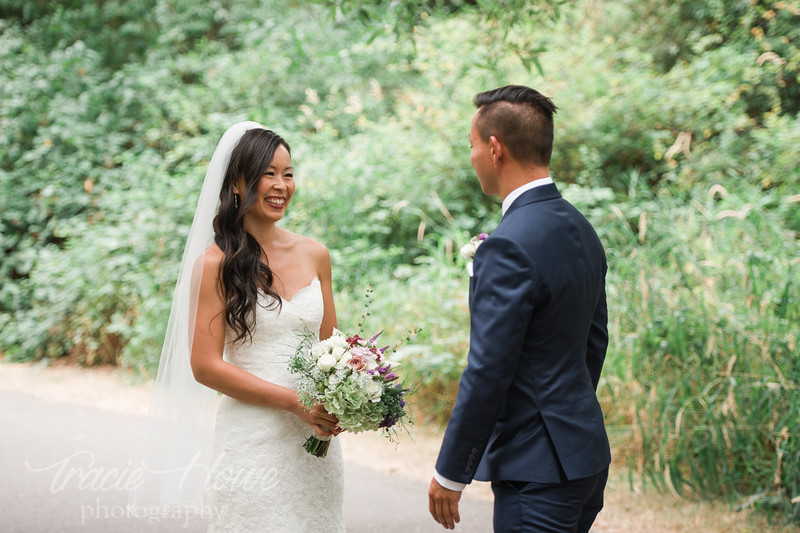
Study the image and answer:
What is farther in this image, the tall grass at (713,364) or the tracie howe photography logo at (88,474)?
the tracie howe photography logo at (88,474)

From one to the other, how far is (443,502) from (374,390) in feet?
1.70

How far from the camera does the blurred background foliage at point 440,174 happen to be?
17.4ft

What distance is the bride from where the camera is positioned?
290cm

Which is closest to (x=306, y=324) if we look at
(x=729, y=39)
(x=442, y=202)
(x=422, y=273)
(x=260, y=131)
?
(x=260, y=131)

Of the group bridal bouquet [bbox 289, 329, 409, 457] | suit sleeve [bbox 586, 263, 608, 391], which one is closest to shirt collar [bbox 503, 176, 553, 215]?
suit sleeve [bbox 586, 263, 608, 391]

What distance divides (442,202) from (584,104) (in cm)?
234

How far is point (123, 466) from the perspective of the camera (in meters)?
6.22

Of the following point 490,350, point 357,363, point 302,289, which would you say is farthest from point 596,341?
point 302,289

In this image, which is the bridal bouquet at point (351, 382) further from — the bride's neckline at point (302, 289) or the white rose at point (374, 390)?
the bride's neckline at point (302, 289)

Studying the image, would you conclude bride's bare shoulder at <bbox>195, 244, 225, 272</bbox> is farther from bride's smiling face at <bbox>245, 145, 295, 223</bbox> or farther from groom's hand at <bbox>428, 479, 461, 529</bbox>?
groom's hand at <bbox>428, 479, 461, 529</bbox>

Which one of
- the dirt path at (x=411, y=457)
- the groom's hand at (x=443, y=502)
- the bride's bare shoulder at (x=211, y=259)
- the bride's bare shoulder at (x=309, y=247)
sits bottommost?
the dirt path at (x=411, y=457)

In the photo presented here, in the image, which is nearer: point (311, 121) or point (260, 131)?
point (260, 131)

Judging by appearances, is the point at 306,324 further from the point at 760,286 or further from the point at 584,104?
the point at 584,104

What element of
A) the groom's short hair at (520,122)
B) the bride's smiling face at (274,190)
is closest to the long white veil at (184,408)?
the bride's smiling face at (274,190)
